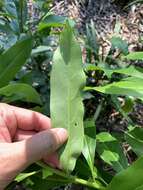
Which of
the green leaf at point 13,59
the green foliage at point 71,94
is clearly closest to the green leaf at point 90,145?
the green foliage at point 71,94

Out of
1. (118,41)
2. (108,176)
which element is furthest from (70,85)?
(118,41)

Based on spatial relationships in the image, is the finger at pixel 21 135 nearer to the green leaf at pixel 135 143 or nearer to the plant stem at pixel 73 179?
the plant stem at pixel 73 179

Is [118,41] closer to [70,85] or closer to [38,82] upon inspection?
[38,82]

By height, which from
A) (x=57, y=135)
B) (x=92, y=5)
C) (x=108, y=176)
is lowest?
(x=108, y=176)

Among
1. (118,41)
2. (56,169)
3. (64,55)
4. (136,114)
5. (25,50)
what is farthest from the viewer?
(136,114)

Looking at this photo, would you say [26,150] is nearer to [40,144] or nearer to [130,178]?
[40,144]

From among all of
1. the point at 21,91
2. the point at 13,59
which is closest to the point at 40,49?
the point at 13,59

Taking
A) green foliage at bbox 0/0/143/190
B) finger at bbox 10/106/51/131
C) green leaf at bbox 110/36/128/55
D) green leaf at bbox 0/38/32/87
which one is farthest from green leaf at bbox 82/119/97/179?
green leaf at bbox 110/36/128/55
